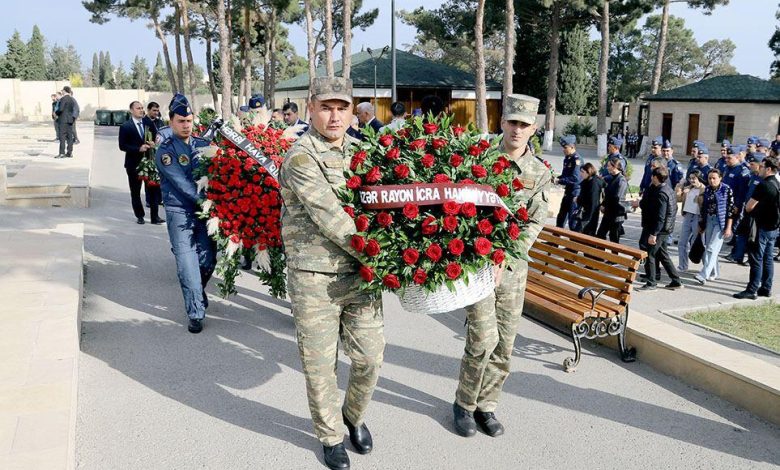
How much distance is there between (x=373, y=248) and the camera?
325 centimetres

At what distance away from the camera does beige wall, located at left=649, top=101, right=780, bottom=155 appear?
29.5m

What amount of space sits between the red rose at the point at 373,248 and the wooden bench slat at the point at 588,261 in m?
2.91

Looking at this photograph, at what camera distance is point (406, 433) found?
4.13 meters

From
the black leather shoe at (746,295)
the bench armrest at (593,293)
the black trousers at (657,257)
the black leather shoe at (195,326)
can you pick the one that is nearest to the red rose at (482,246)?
the bench armrest at (593,293)

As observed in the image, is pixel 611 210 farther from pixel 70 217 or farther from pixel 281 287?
pixel 70 217

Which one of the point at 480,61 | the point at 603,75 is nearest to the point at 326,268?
the point at 480,61

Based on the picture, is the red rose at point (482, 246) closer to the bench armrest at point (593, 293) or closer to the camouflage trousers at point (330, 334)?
the camouflage trousers at point (330, 334)

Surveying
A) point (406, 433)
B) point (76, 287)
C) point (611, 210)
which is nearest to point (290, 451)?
point (406, 433)

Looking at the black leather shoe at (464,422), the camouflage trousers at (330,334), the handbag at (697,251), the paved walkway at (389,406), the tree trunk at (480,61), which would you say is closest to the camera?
the camouflage trousers at (330,334)

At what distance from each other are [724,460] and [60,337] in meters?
4.49

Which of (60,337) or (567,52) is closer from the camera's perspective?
(60,337)

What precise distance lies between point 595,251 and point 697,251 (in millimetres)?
3944

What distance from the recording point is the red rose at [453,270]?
3279 millimetres

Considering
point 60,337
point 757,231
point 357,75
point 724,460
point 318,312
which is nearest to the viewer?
point 318,312
